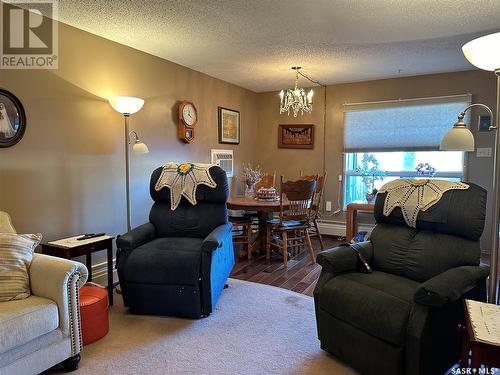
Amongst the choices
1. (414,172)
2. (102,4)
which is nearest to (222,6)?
(102,4)

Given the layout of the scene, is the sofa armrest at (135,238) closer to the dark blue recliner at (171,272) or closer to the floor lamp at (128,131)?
the dark blue recliner at (171,272)

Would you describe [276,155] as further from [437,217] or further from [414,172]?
[437,217]

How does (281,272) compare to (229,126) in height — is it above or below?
below

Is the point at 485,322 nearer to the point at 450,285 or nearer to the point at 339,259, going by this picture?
the point at 450,285

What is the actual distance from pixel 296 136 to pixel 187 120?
207 cm

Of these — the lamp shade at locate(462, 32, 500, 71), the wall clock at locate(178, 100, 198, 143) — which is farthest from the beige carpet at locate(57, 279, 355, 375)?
the wall clock at locate(178, 100, 198, 143)

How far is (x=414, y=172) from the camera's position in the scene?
4.85 meters

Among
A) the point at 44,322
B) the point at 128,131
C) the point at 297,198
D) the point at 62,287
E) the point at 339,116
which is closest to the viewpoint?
the point at 44,322

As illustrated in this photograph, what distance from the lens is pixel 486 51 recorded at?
1744mm

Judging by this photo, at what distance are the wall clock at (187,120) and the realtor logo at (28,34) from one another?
1537 millimetres

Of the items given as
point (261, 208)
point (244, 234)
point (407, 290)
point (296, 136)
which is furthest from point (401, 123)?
point (407, 290)

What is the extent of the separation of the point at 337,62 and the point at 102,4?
2.59 meters

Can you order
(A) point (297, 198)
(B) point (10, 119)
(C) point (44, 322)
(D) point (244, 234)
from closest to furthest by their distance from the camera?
(C) point (44, 322)
(B) point (10, 119)
(A) point (297, 198)
(D) point (244, 234)

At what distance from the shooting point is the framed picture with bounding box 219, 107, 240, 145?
5.02 meters
